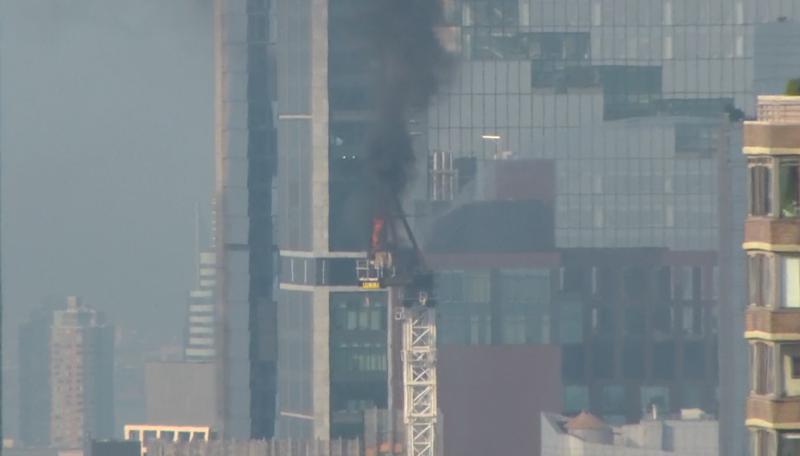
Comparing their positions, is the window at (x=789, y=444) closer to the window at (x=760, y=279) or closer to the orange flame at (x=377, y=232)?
the window at (x=760, y=279)

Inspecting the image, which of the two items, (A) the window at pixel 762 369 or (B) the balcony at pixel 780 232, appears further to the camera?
(A) the window at pixel 762 369

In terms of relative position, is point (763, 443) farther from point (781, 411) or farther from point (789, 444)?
point (781, 411)

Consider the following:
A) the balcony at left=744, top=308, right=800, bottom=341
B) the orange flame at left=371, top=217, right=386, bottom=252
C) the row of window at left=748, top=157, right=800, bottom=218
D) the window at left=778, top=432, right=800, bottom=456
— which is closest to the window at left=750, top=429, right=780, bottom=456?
the window at left=778, top=432, right=800, bottom=456

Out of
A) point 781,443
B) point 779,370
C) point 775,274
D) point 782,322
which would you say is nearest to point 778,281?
point 775,274

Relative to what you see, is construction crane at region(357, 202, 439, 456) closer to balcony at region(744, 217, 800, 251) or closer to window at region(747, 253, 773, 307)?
window at region(747, 253, 773, 307)

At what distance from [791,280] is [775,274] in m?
0.29

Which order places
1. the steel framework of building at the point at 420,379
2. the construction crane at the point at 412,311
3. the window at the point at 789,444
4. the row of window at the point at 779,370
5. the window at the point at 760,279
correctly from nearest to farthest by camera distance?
the window at the point at 789,444, the row of window at the point at 779,370, the window at the point at 760,279, the construction crane at the point at 412,311, the steel framework of building at the point at 420,379

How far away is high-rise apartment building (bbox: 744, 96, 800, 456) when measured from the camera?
52.9 metres

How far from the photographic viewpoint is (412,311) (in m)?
172

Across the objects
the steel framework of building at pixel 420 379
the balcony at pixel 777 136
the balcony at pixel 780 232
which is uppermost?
the balcony at pixel 777 136

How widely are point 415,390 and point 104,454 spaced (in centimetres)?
1772

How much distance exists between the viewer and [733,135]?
168 m

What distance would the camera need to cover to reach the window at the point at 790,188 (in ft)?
174

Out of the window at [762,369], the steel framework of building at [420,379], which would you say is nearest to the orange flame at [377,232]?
the steel framework of building at [420,379]
